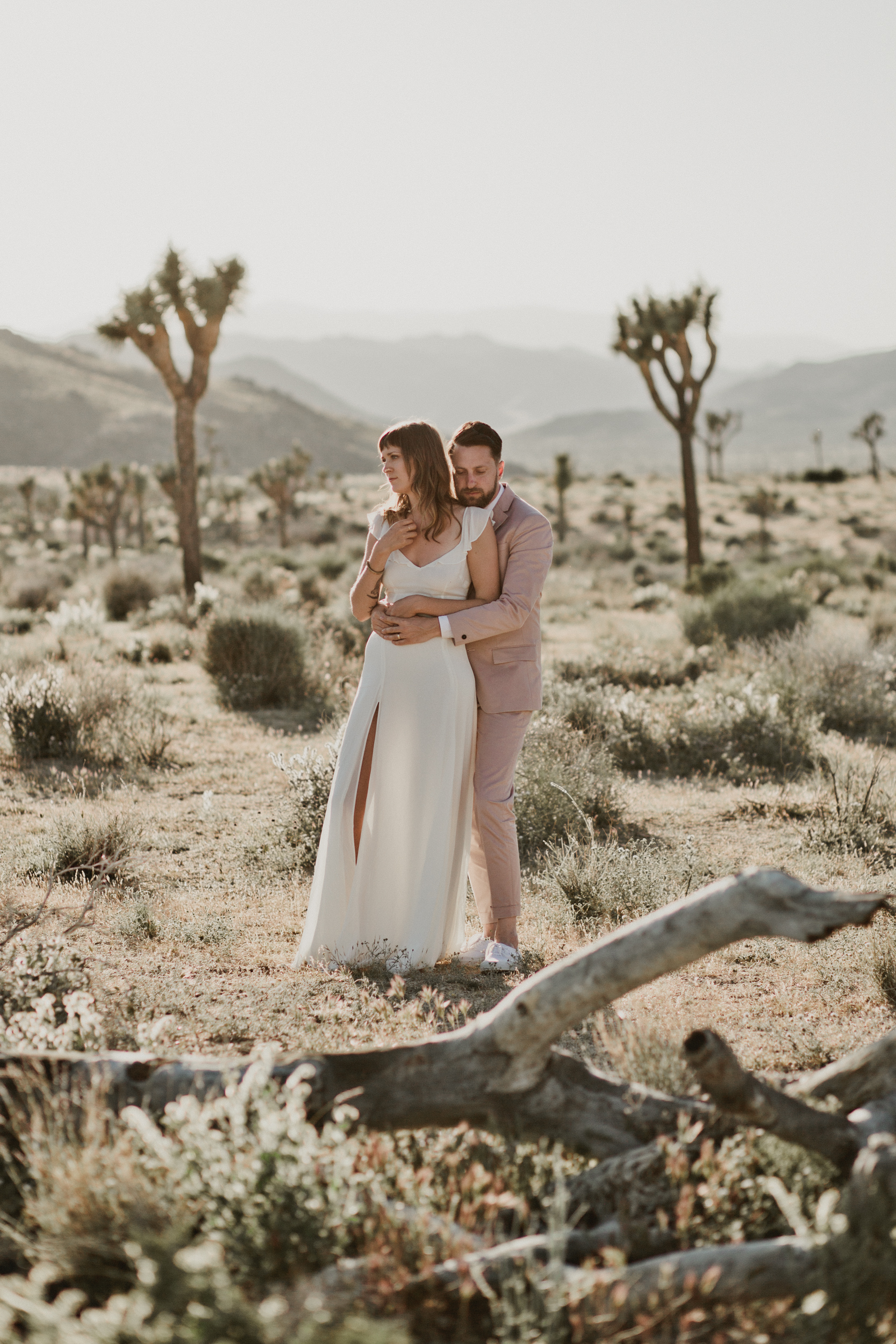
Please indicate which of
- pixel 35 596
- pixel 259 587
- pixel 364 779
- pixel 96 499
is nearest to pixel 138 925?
pixel 364 779

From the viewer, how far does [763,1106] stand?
95.9 inches

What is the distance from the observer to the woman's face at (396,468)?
4.32 meters

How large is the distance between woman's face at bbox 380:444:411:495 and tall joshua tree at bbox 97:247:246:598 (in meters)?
12.3

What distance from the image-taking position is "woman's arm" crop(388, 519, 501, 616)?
4.50 meters

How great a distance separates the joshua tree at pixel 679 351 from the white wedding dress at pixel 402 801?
52.0ft

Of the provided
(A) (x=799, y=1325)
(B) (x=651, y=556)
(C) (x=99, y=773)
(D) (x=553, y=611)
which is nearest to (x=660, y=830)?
(C) (x=99, y=773)

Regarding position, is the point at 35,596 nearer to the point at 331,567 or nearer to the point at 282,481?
the point at 331,567

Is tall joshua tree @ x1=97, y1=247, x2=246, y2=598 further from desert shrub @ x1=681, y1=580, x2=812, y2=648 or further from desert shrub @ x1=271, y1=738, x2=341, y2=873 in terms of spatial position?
desert shrub @ x1=271, y1=738, x2=341, y2=873

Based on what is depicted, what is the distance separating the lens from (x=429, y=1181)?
269cm

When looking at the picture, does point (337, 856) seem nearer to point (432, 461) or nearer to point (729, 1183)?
point (432, 461)

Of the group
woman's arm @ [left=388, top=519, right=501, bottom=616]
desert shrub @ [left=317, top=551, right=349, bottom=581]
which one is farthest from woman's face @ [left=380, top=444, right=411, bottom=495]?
desert shrub @ [left=317, top=551, right=349, bottom=581]

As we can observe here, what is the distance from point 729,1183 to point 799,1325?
50 cm

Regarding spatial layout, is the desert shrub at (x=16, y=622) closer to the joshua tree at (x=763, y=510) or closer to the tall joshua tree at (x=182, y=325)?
the tall joshua tree at (x=182, y=325)

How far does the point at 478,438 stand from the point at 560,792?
323cm
